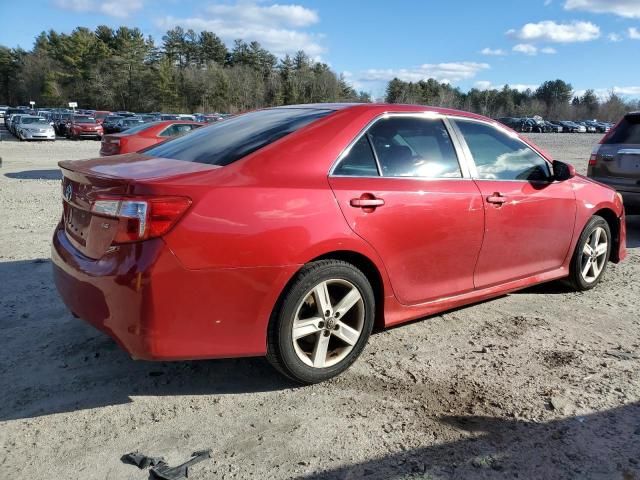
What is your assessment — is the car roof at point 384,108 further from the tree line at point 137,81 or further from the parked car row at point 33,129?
the tree line at point 137,81

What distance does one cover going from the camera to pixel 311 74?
308 ft

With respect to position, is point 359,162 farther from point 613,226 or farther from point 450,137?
point 613,226

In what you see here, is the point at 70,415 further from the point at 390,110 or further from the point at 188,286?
the point at 390,110

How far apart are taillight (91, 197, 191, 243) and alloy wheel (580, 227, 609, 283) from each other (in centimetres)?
380

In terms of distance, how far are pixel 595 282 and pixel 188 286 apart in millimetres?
4085

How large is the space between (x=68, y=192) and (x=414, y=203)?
2103 mm

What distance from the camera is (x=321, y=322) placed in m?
3.12

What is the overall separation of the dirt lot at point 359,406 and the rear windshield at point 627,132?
13.4 feet

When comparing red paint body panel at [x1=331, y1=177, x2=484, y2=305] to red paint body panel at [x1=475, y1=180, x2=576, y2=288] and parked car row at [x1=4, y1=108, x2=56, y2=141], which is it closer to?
red paint body panel at [x1=475, y1=180, x2=576, y2=288]

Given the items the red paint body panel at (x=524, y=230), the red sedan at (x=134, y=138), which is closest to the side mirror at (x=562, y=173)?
the red paint body panel at (x=524, y=230)

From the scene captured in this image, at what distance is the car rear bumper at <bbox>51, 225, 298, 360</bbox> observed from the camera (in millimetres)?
2607

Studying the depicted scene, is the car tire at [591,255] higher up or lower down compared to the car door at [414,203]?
lower down

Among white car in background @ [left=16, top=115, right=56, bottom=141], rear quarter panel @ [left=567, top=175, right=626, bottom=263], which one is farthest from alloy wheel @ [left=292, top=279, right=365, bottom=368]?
white car in background @ [left=16, top=115, right=56, bottom=141]

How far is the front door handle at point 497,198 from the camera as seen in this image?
3894 mm
